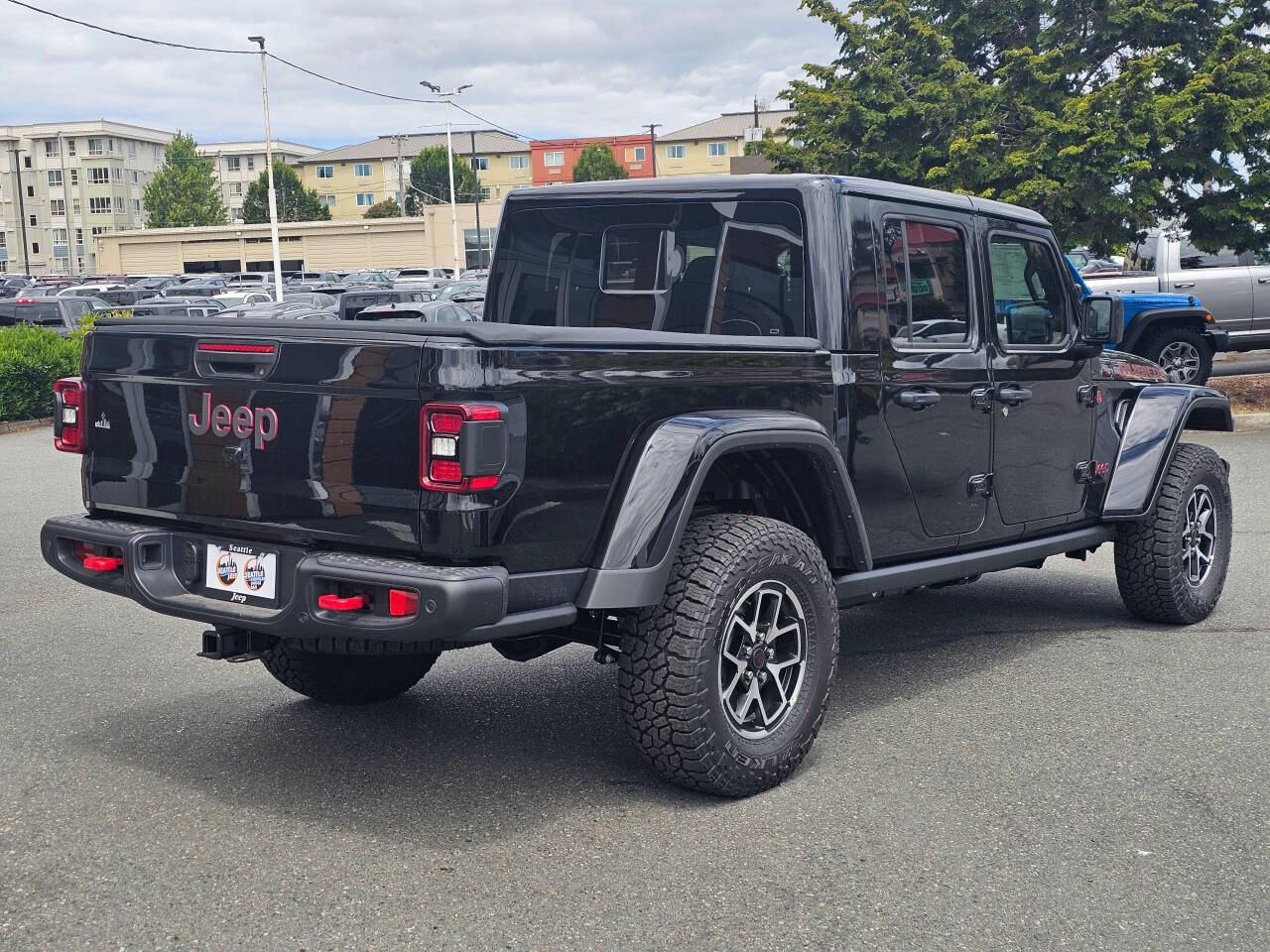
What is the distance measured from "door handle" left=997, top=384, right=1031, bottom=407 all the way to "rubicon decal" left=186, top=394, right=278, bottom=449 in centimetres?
300

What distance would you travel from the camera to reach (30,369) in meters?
18.5

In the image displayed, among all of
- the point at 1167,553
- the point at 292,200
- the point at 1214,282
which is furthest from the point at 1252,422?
the point at 292,200

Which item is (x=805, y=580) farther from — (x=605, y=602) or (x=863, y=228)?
(x=863, y=228)

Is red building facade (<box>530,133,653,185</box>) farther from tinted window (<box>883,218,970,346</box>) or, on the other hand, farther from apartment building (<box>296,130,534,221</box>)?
tinted window (<box>883,218,970,346</box>)

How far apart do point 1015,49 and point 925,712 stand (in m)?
14.7

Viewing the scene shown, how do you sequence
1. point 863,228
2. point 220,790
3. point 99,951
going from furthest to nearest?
point 863,228 < point 220,790 < point 99,951

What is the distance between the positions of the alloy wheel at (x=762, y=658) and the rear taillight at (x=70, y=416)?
2293mm

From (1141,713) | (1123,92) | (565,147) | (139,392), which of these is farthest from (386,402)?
(565,147)

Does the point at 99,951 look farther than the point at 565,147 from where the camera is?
No

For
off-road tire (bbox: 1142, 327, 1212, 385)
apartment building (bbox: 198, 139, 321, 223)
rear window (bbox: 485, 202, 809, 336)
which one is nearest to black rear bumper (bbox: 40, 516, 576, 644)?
rear window (bbox: 485, 202, 809, 336)

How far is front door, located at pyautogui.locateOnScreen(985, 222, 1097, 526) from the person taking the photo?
18.7ft

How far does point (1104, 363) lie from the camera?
6.45 meters

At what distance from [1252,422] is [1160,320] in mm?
1537

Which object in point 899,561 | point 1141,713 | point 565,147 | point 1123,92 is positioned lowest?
point 1141,713
